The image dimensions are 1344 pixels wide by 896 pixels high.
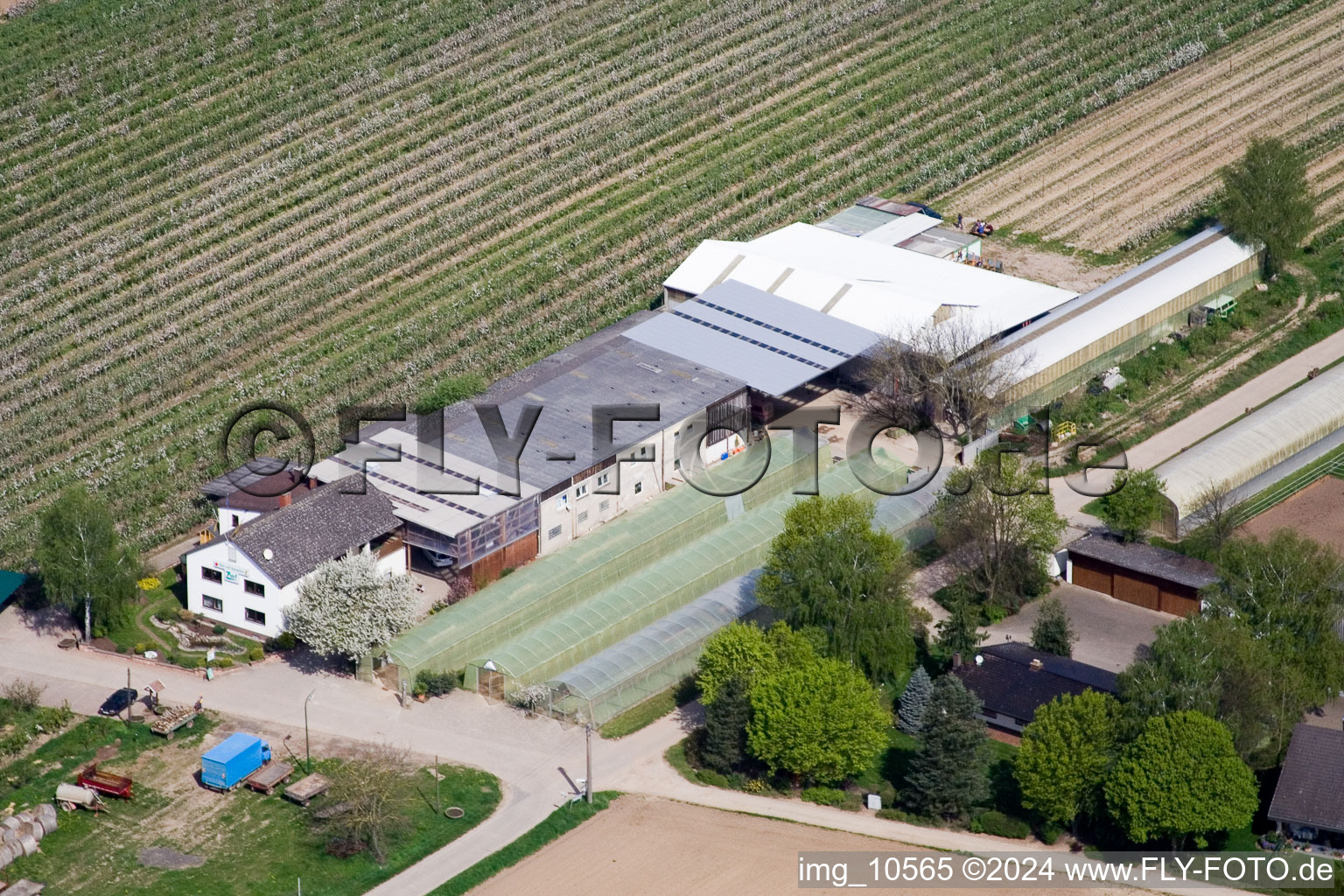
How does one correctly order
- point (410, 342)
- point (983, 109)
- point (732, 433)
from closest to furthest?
point (732, 433) → point (410, 342) → point (983, 109)

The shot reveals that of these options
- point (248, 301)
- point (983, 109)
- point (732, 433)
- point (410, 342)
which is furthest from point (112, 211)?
point (983, 109)

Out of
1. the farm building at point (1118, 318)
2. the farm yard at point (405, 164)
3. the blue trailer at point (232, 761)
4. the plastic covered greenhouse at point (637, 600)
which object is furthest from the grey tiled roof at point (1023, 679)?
the farm yard at point (405, 164)

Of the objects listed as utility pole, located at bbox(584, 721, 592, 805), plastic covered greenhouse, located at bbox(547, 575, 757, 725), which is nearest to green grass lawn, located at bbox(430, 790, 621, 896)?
utility pole, located at bbox(584, 721, 592, 805)

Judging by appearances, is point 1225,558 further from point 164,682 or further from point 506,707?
point 164,682

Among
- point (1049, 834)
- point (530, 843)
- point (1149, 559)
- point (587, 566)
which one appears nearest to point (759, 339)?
point (587, 566)

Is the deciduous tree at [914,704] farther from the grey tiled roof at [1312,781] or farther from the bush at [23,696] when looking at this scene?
the bush at [23,696]

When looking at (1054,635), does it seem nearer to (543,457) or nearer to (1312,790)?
(1312,790)
